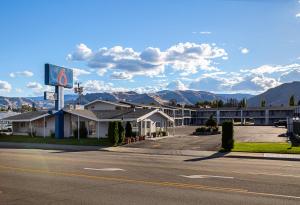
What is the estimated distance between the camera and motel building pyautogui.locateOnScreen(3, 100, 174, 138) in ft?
165

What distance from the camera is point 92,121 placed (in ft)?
171

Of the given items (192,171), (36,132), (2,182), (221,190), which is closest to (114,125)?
(36,132)

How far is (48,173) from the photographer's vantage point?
61.4 feet

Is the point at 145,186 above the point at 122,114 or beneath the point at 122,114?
beneath

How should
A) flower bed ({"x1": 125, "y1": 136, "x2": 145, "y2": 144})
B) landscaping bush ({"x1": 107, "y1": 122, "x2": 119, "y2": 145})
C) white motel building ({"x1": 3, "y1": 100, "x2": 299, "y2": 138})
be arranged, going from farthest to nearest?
white motel building ({"x1": 3, "y1": 100, "x2": 299, "y2": 138}) → flower bed ({"x1": 125, "y1": 136, "x2": 145, "y2": 144}) → landscaping bush ({"x1": 107, "y1": 122, "x2": 119, "y2": 145})

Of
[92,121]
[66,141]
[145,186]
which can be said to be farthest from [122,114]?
[145,186]

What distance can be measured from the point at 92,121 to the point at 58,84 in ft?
19.4

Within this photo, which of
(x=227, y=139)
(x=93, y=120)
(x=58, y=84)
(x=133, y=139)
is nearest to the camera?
(x=227, y=139)

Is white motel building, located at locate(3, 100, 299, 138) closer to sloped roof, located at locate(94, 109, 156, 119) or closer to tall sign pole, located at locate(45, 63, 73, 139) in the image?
sloped roof, located at locate(94, 109, 156, 119)

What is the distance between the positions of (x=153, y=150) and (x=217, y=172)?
1837 centimetres

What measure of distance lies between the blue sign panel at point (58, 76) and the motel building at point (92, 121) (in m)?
3.27

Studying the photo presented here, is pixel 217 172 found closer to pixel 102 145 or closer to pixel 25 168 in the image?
pixel 25 168

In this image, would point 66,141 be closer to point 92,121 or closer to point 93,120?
point 93,120

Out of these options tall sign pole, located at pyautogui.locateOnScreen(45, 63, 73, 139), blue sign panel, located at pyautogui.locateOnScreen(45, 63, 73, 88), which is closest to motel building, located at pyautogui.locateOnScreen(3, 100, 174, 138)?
tall sign pole, located at pyautogui.locateOnScreen(45, 63, 73, 139)
